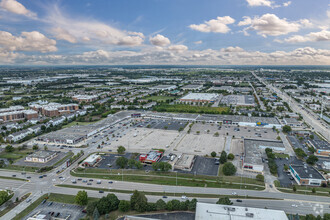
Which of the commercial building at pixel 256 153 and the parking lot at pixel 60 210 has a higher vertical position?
the commercial building at pixel 256 153

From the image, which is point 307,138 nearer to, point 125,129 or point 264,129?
point 264,129

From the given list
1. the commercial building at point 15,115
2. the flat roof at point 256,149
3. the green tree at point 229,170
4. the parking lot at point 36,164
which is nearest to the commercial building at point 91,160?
the parking lot at point 36,164

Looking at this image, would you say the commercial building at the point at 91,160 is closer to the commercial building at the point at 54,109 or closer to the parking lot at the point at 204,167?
the parking lot at the point at 204,167

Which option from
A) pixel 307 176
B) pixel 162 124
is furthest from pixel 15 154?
pixel 307 176

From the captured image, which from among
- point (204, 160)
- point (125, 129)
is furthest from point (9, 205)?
point (125, 129)

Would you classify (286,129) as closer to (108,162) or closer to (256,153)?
(256,153)
